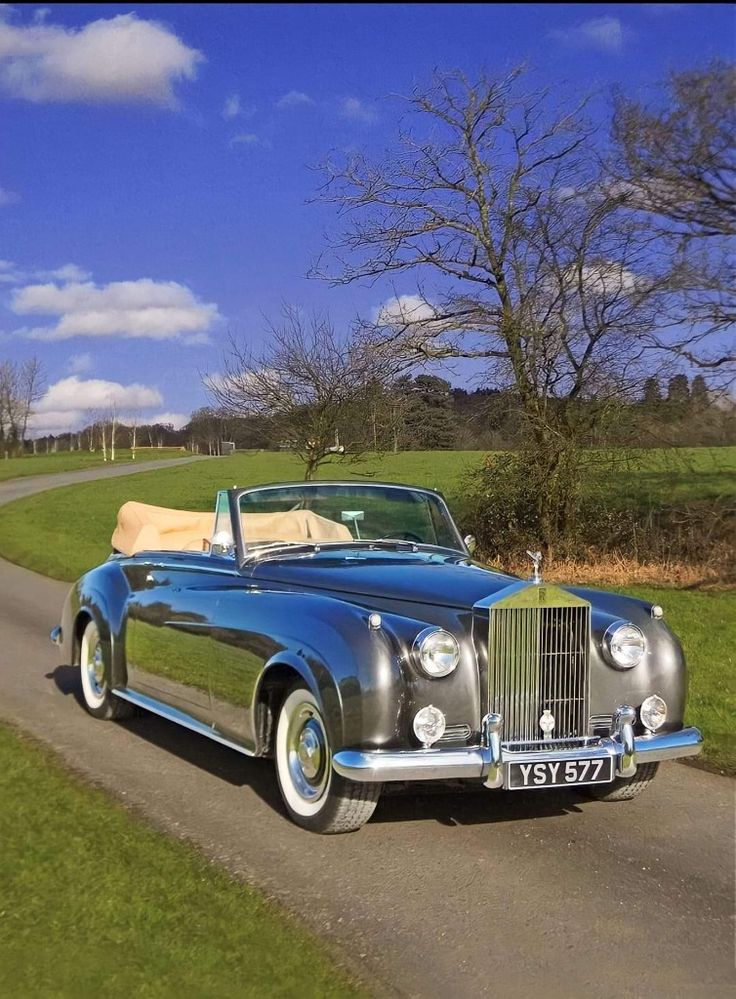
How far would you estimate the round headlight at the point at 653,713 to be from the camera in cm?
459

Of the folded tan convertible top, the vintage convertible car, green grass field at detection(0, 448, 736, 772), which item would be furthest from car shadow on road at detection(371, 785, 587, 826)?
the folded tan convertible top

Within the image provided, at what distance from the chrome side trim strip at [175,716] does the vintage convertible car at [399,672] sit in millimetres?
15

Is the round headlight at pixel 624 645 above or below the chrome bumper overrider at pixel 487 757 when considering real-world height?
above

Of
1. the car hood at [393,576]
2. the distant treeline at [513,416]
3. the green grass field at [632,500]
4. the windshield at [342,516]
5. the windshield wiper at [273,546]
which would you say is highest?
the distant treeline at [513,416]

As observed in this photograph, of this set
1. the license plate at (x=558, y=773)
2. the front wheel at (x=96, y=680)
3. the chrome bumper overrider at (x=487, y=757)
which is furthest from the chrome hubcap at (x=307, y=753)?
the front wheel at (x=96, y=680)

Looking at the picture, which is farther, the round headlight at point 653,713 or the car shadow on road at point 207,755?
the car shadow on road at point 207,755

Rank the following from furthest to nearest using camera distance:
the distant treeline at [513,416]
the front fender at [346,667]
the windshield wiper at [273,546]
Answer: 1. the distant treeline at [513,416]
2. the windshield wiper at [273,546]
3. the front fender at [346,667]

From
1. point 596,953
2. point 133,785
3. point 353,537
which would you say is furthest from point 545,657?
point 133,785

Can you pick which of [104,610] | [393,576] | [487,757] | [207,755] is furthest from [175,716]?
[487,757]

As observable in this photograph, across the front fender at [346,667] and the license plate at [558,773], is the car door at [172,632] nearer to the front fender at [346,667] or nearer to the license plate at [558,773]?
the front fender at [346,667]

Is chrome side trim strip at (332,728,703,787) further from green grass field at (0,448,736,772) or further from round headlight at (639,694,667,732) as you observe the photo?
green grass field at (0,448,736,772)

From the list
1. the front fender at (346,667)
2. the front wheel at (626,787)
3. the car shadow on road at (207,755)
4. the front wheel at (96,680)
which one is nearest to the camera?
the front fender at (346,667)

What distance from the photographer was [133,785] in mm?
5141

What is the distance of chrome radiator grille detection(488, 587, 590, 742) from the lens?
14.2 feet
